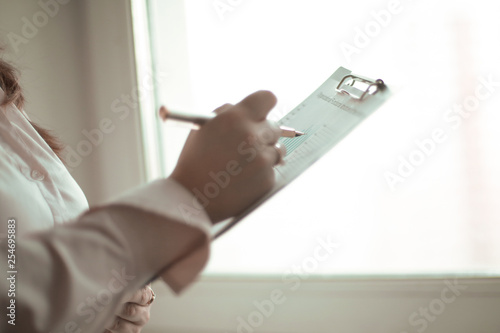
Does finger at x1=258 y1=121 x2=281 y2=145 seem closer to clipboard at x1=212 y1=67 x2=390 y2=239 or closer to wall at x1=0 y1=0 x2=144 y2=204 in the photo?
clipboard at x1=212 y1=67 x2=390 y2=239

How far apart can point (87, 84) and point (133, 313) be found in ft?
2.09

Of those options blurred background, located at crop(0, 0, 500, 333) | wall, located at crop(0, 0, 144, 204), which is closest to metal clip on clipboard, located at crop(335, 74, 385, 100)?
blurred background, located at crop(0, 0, 500, 333)

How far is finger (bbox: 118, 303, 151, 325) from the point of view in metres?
0.49

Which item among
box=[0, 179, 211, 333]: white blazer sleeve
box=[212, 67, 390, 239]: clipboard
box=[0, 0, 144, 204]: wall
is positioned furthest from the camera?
box=[0, 0, 144, 204]: wall

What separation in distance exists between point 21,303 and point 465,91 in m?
0.69

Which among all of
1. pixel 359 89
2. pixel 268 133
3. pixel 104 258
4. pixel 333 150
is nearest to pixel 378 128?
pixel 333 150

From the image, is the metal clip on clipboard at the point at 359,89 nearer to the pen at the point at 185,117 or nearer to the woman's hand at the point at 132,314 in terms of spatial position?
the pen at the point at 185,117

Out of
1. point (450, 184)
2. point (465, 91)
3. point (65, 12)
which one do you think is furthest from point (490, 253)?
point (65, 12)

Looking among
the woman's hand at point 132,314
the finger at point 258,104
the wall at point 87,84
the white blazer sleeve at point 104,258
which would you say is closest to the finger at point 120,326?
the woman's hand at point 132,314

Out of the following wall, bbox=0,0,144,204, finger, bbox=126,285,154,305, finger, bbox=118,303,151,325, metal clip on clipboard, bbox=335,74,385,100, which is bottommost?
finger, bbox=118,303,151,325

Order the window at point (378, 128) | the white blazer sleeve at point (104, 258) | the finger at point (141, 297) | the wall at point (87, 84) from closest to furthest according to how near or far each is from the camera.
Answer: the white blazer sleeve at point (104, 258), the finger at point (141, 297), the window at point (378, 128), the wall at point (87, 84)

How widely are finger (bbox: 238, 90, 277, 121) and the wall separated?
2.10 ft

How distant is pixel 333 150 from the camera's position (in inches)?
30.5

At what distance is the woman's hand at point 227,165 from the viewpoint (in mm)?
316
